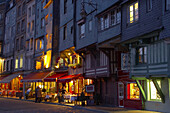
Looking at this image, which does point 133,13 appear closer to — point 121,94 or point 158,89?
point 158,89

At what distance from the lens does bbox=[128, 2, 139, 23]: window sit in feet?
59.6

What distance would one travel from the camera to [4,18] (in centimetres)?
5584

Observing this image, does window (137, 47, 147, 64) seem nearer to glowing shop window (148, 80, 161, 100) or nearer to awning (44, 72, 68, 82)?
glowing shop window (148, 80, 161, 100)

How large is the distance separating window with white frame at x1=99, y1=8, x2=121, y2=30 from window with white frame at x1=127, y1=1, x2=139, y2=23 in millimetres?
1521

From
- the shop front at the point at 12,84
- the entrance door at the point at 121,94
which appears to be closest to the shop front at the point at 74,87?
the entrance door at the point at 121,94

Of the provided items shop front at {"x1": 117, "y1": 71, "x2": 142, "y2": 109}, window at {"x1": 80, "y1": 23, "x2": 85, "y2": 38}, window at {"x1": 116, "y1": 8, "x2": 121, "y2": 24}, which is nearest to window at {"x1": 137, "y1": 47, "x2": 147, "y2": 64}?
shop front at {"x1": 117, "y1": 71, "x2": 142, "y2": 109}

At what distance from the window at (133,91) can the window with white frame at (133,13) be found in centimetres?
513

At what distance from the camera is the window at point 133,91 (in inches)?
788

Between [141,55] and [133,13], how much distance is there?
297cm

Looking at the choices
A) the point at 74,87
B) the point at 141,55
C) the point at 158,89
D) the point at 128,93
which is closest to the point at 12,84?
the point at 74,87

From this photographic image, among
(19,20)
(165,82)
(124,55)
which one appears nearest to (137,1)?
(124,55)

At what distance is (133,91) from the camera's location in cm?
2061

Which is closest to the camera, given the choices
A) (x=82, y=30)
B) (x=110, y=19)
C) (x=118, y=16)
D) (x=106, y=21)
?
(x=118, y=16)

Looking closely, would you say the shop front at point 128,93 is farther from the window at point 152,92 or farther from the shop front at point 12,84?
the shop front at point 12,84
